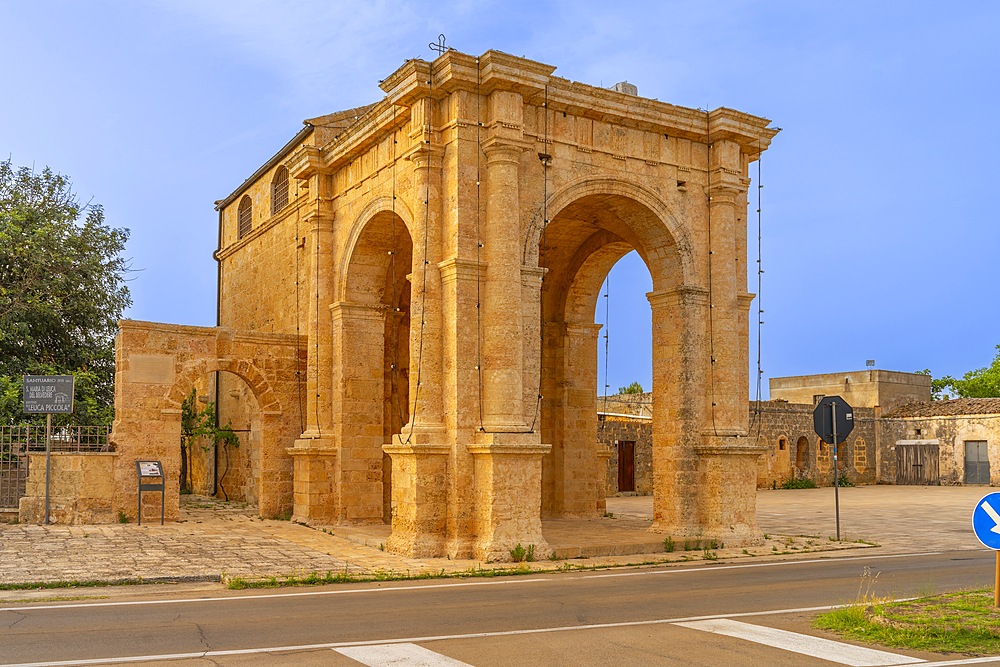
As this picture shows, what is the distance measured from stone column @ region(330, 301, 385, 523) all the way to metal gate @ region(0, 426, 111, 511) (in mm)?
4431

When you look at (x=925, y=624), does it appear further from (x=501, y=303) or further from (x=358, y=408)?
(x=358, y=408)

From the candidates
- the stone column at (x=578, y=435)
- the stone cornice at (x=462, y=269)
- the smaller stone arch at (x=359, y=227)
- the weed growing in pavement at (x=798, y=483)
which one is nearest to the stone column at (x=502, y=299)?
the stone cornice at (x=462, y=269)

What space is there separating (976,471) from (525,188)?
104ft

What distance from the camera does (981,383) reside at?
210 feet

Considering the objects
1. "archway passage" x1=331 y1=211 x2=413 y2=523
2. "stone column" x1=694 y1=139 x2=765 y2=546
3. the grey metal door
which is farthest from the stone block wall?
→ the grey metal door

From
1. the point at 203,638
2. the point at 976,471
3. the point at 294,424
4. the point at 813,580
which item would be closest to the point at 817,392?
the point at 976,471

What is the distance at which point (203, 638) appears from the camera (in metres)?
7.29

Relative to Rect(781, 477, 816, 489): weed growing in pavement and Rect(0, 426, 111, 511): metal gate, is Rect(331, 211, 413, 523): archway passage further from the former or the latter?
Rect(781, 477, 816, 489): weed growing in pavement

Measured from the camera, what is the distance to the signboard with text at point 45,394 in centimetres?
1652

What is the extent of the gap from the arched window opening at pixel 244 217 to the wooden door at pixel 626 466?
12.9 m

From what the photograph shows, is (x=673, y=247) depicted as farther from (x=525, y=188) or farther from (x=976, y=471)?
(x=976, y=471)

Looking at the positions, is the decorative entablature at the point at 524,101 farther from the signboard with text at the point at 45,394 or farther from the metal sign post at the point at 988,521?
the metal sign post at the point at 988,521

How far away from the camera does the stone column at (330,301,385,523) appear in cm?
1700

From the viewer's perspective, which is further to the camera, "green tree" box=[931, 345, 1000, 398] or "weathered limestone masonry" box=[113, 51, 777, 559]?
"green tree" box=[931, 345, 1000, 398]
